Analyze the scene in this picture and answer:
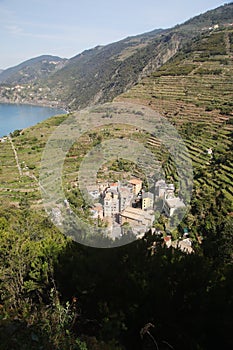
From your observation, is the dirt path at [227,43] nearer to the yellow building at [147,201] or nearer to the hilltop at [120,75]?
the hilltop at [120,75]

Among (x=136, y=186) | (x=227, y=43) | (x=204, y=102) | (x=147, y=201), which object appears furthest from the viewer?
(x=227, y=43)

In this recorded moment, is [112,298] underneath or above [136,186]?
above

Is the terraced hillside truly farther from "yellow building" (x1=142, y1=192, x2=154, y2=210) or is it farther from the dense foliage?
the dense foliage

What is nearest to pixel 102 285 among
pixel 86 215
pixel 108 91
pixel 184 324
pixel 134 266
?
pixel 134 266

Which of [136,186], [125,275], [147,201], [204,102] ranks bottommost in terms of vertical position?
[136,186]

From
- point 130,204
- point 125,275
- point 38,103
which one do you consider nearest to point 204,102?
point 130,204

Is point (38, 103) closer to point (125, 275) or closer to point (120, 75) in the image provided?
point (120, 75)

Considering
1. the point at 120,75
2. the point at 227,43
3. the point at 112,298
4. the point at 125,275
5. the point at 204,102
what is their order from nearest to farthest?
1. the point at 112,298
2. the point at 125,275
3. the point at 204,102
4. the point at 227,43
5. the point at 120,75

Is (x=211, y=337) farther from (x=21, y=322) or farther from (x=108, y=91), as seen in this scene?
(x=108, y=91)
